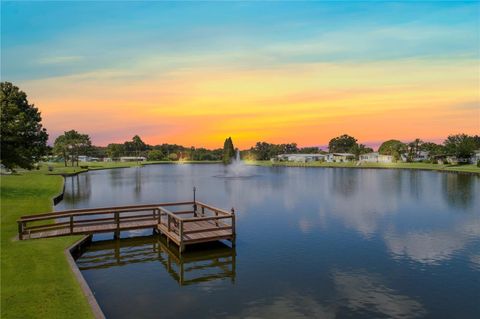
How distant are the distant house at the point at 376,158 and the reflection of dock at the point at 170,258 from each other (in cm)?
16681

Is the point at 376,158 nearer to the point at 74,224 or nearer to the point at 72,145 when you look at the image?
the point at 72,145

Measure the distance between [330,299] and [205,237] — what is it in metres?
9.47

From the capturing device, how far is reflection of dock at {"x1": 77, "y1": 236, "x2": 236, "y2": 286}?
1911 cm

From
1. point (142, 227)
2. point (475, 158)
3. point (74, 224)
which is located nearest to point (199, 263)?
point (142, 227)

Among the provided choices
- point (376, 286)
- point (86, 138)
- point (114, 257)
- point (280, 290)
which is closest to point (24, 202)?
point (114, 257)

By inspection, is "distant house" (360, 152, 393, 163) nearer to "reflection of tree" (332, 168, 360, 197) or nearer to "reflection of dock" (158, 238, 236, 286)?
"reflection of tree" (332, 168, 360, 197)

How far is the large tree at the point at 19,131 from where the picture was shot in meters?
44.8

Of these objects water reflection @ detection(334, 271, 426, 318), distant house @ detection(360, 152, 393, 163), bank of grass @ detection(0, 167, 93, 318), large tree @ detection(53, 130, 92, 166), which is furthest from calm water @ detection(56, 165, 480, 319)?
distant house @ detection(360, 152, 393, 163)

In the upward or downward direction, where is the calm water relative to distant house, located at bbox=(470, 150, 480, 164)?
downward

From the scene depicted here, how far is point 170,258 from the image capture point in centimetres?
2184

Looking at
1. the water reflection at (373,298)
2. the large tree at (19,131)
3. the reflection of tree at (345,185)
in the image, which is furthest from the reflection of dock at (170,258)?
the reflection of tree at (345,185)

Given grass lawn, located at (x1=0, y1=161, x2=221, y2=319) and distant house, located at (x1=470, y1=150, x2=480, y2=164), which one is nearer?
grass lawn, located at (x1=0, y1=161, x2=221, y2=319)

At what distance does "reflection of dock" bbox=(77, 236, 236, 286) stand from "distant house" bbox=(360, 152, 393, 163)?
167 meters

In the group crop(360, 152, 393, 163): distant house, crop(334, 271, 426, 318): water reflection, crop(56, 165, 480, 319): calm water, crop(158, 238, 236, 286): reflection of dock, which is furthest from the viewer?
crop(360, 152, 393, 163): distant house
